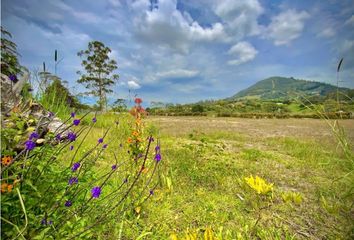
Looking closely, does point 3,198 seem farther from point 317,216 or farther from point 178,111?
point 178,111

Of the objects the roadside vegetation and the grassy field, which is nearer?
the roadside vegetation

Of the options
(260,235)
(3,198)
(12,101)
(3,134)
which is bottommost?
(260,235)

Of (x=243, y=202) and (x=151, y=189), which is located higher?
(x=151, y=189)

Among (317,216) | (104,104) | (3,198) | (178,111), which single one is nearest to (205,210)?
(317,216)

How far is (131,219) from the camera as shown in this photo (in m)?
2.65

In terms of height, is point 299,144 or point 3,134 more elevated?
point 3,134

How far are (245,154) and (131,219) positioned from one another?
3837mm

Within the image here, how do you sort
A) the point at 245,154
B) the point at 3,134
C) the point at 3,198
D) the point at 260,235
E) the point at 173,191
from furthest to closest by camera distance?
the point at 245,154 < the point at 173,191 < the point at 260,235 < the point at 3,134 < the point at 3,198

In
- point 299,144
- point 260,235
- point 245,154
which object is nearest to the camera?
point 260,235

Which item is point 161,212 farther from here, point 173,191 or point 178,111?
point 178,111

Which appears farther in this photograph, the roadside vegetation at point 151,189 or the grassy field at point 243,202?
the grassy field at point 243,202

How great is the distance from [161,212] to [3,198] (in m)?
1.89

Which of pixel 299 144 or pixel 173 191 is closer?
pixel 173 191

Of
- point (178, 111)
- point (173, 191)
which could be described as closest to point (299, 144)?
point (173, 191)
